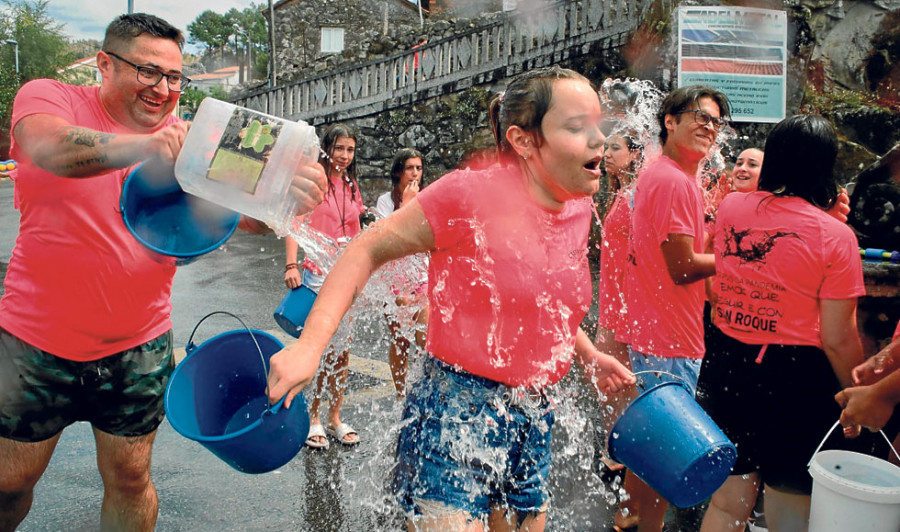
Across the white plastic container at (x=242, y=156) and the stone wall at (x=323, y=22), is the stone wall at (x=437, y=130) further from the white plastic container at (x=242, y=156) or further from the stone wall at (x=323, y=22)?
the stone wall at (x=323, y=22)

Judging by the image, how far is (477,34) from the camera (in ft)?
41.0

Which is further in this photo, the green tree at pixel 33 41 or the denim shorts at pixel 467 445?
the green tree at pixel 33 41

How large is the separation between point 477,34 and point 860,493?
38.6 feet

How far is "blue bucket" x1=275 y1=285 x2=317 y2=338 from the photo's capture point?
147 inches

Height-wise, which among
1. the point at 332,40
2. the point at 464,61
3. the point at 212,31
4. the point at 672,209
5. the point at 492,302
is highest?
the point at 212,31

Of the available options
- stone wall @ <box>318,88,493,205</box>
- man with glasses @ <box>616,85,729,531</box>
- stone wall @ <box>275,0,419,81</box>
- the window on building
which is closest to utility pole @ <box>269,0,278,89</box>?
stone wall @ <box>275,0,419,81</box>

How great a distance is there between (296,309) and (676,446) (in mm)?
2358

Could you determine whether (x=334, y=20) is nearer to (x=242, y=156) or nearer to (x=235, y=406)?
(x=235, y=406)

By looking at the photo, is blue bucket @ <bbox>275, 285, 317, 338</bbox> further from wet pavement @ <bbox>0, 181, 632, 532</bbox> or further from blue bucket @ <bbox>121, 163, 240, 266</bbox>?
blue bucket @ <bbox>121, 163, 240, 266</bbox>

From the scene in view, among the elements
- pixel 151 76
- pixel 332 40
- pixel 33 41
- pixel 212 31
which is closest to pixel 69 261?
pixel 151 76

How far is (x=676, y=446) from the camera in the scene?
81.5 inches

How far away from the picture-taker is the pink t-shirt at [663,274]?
2842 mm

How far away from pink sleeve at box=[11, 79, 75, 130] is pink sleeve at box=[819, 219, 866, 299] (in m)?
2.66

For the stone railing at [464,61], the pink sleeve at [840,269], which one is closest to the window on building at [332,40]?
the stone railing at [464,61]
